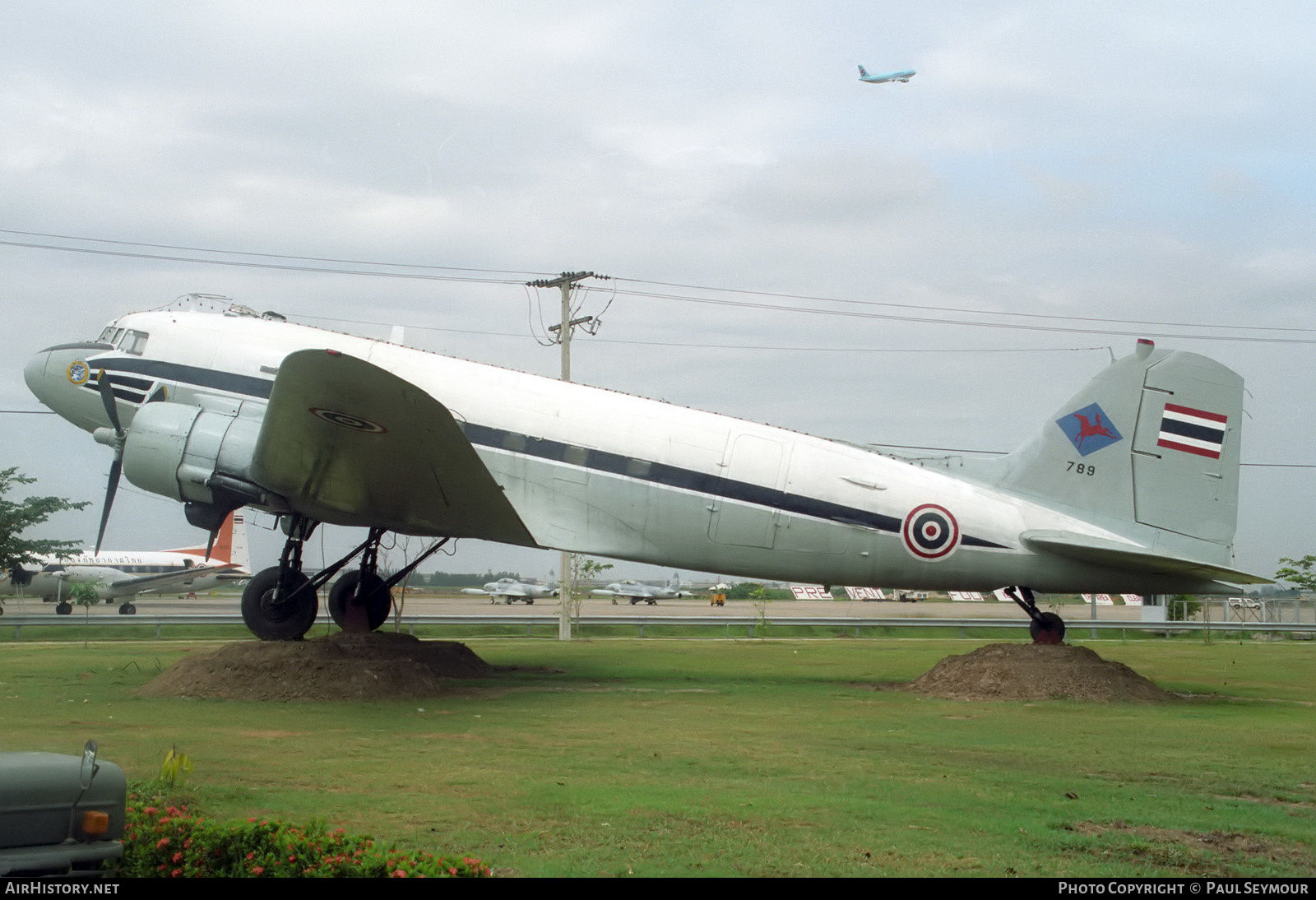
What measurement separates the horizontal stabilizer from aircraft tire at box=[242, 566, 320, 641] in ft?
34.4

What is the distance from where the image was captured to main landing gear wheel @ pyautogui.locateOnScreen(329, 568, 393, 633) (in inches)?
673

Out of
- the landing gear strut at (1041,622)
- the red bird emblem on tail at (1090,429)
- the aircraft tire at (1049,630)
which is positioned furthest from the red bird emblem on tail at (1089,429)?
the aircraft tire at (1049,630)

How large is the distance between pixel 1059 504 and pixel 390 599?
1087 cm

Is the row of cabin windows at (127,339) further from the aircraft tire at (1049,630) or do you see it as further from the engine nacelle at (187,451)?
the aircraft tire at (1049,630)

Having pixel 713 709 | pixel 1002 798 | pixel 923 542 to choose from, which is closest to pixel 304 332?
pixel 713 709

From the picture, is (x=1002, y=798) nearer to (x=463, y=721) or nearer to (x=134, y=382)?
(x=463, y=721)

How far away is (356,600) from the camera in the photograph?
1711cm

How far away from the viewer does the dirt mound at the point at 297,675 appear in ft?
41.9

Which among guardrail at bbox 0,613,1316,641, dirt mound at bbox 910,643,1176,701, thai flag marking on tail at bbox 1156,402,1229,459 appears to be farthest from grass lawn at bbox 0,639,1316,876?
guardrail at bbox 0,613,1316,641

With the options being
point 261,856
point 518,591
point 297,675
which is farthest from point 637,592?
point 261,856

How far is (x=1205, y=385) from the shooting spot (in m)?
14.7

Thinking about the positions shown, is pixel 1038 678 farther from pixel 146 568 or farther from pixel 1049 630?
pixel 146 568

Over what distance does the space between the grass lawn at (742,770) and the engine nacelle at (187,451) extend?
2.74 meters

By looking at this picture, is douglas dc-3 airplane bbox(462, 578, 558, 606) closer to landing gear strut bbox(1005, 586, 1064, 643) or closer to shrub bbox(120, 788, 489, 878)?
landing gear strut bbox(1005, 586, 1064, 643)
